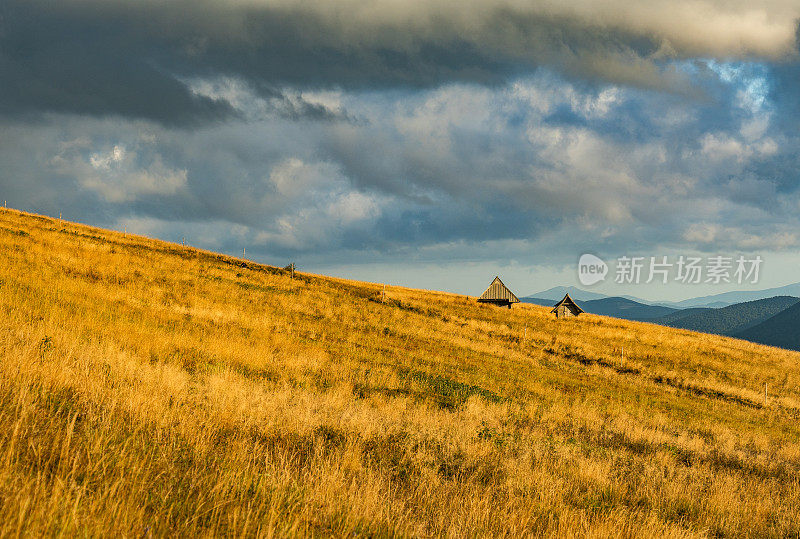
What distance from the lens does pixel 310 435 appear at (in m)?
6.76

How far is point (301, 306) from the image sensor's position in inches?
1066

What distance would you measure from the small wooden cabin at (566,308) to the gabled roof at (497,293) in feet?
19.9

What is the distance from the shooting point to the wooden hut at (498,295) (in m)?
61.2

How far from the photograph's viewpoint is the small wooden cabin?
60491mm

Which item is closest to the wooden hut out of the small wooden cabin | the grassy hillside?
the small wooden cabin

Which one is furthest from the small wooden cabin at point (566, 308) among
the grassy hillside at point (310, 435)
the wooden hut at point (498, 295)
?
the grassy hillside at point (310, 435)

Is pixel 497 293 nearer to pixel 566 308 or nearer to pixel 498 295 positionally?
pixel 498 295

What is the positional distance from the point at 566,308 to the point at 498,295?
982 centimetres

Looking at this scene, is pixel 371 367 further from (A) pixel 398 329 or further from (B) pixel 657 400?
(B) pixel 657 400

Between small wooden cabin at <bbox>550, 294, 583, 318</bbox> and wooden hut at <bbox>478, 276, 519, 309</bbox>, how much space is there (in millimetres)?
6073

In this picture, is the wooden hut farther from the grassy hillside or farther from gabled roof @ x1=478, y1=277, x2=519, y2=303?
the grassy hillside

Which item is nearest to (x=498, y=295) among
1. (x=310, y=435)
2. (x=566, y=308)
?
(x=566, y=308)

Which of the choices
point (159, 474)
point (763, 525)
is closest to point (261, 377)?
point (159, 474)

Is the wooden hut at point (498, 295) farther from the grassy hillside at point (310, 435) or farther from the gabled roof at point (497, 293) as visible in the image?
the grassy hillside at point (310, 435)
